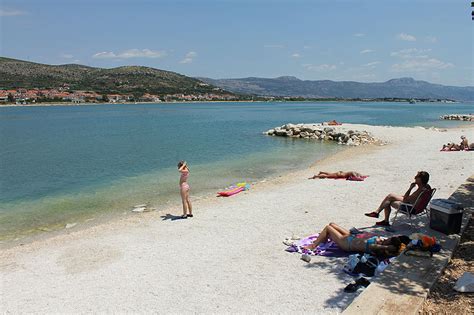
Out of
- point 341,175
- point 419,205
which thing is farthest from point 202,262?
point 341,175

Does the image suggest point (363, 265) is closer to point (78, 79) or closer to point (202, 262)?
point (202, 262)

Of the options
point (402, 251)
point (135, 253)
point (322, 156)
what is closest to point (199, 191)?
point (135, 253)

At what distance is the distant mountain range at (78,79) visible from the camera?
514 ft

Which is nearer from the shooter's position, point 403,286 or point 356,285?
point 403,286

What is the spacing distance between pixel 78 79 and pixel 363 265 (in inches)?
7581

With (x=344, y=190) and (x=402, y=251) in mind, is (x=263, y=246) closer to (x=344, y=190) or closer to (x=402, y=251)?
(x=402, y=251)

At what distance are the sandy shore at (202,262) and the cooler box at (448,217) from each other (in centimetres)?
208

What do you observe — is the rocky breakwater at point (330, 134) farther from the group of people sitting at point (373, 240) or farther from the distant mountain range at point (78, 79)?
the distant mountain range at point (78, 79)

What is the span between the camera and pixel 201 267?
737cm

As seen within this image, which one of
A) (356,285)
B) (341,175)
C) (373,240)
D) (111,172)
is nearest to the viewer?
(356,285)

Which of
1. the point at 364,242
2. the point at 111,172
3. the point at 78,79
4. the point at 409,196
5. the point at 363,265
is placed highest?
the point at 78,79

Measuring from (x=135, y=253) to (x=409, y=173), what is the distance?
1213cm

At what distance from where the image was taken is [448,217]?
7.27 metres

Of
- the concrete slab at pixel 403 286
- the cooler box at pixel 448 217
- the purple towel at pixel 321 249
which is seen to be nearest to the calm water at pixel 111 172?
the purple towel at pixel 321 249
